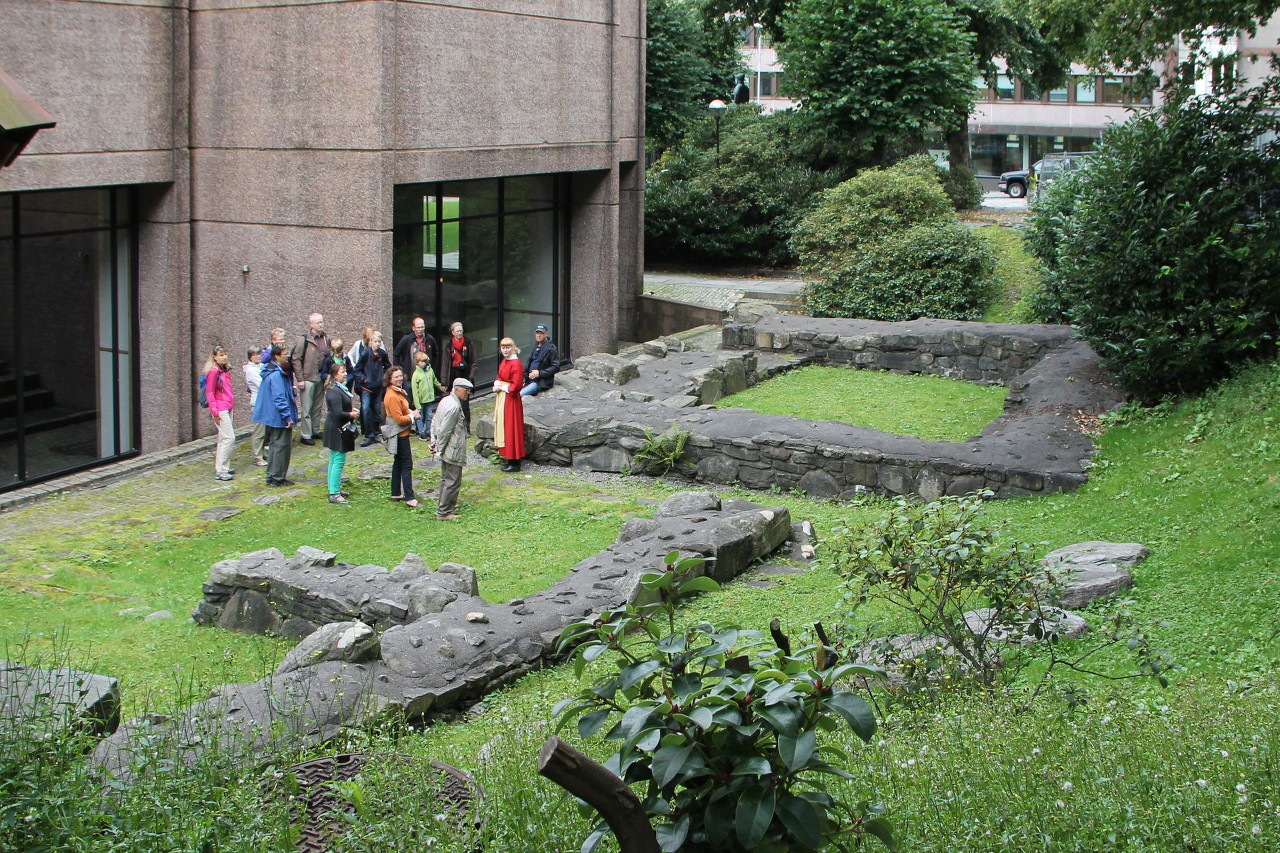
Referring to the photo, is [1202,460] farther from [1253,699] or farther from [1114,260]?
[1253,699]

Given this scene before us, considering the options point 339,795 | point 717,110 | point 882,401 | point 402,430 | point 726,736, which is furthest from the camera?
point 717,110

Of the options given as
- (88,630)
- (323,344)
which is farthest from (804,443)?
(88,630)

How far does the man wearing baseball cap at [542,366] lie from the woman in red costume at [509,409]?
8.94ft

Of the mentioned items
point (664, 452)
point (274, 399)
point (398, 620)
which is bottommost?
point (398, 620)

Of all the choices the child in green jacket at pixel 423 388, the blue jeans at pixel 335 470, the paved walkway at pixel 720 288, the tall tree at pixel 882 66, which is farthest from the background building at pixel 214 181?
the tall tree at pixel 882 66

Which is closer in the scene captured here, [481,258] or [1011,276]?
[481,258]

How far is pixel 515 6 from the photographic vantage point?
66.5 feet

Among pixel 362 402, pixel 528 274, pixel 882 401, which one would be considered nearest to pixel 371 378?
pixel 362 402

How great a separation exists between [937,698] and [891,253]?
738 inches

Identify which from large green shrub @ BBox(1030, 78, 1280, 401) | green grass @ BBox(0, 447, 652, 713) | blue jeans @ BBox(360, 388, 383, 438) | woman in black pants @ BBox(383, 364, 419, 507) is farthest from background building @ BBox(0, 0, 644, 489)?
large green shrub @ BBox(1030, 78, 1280, 401)

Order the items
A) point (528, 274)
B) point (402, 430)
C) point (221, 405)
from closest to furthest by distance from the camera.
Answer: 1. point (402, 430)
2. point (221, 405)
3. point (528, 274)

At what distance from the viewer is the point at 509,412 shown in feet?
53.1

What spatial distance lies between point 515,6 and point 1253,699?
54.4 feet

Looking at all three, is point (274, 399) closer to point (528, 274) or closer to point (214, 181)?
point (214, 181)
